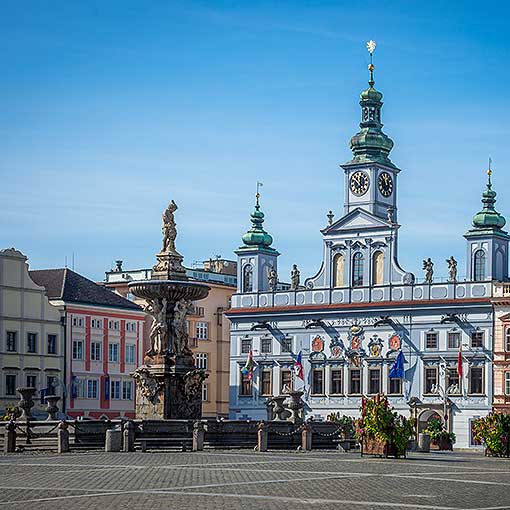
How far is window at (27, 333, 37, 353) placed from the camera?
277ft

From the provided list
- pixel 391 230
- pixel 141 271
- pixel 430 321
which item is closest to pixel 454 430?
pixel 430 321

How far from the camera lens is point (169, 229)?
1994 inches

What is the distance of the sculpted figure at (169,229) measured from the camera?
5059 cm

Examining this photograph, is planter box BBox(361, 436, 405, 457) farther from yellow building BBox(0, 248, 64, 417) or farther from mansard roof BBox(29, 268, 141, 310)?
mansard roof BBox(29, 268, 141, 310)

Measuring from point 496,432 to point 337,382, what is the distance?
4169 centimetres

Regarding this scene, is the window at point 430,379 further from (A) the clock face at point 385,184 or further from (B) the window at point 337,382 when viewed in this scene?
(A) the clock face at point 385,184

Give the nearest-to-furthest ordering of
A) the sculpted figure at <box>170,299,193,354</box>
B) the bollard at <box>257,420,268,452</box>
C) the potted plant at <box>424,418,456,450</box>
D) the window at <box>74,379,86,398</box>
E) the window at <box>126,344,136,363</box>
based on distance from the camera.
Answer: the bollard at <box>257,420,268,452</box> < the sculpted figure at <box>170,299,193,354</box> < the potted plant at <box>424,418,456,450</box> < the window at <box>74,379,86,398</box> < the window at <box>126,344,136,363</box>

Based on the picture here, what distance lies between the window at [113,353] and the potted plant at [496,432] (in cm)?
4496

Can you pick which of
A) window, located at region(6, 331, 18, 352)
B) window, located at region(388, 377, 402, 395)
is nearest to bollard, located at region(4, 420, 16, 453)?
window, located at region(6, 331, 18, 352)

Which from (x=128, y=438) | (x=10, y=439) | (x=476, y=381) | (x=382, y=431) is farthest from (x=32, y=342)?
(x=382, y=431)

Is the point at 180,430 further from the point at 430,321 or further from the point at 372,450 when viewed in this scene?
the point at 430,321

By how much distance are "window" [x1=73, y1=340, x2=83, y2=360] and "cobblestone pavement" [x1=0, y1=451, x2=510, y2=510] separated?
47273mm

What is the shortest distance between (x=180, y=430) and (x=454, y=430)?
40915 mm

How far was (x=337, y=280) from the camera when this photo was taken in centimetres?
9112
